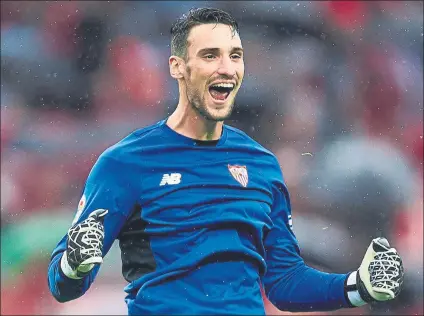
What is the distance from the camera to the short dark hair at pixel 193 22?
3.76m

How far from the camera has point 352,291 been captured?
12.1ft

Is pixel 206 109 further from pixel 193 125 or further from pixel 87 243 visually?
pixel 87 243

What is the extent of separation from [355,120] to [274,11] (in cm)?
107

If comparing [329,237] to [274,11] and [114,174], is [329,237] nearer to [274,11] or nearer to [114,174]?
[274,11]

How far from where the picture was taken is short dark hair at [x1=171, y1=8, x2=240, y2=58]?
12.3 ft

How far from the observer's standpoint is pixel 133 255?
11.9ft

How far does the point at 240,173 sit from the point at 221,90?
0.30m

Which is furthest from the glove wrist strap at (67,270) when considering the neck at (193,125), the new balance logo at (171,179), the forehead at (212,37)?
the forehead at (212,37)

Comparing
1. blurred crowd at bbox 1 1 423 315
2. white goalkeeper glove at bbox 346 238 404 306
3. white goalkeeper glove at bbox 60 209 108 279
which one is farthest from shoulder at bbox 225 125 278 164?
blurred crowd at bbox 1 1 423 315

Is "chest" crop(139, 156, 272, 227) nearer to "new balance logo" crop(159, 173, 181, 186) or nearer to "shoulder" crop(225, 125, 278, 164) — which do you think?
"new balance logo" crop(159, 173, 181, 186)

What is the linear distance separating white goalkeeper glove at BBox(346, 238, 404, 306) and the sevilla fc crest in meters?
0.50

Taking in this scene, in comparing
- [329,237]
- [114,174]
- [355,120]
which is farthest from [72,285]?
[355,120]

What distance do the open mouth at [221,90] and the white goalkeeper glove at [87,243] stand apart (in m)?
0.65

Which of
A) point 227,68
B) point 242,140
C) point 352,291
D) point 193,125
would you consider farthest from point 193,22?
point 352,291
